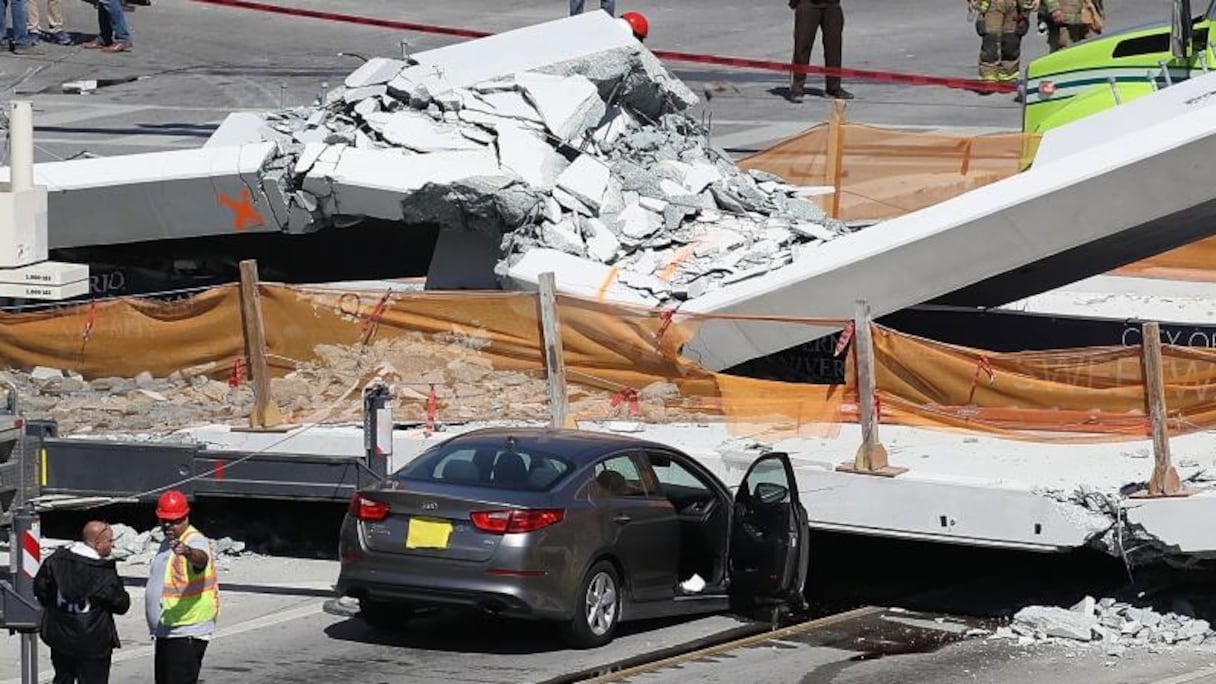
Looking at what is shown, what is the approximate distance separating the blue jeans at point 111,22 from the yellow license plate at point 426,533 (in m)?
21.1

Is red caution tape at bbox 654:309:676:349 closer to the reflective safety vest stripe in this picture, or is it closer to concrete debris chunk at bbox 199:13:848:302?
concrete debris chunk at bbox 199:13:848:302

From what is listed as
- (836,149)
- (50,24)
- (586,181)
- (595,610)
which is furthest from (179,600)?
(50,24)

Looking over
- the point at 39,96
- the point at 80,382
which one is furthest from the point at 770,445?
the point at 39,96

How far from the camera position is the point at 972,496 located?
47.1 feet

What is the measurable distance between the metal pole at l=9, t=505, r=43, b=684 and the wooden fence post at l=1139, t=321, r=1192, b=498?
6.64 meters

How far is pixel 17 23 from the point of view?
32.5m

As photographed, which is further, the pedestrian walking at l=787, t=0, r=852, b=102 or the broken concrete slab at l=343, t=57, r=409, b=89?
the pedestrian walking at l=787, t=0, r=852, b=102

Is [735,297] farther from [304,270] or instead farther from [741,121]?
[741,121]

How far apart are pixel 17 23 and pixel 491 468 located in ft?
68.4

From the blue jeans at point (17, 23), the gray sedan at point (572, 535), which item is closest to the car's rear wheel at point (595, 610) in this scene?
the gray sedan at point (572, 535)

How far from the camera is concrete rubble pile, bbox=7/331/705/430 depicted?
53.3 feet

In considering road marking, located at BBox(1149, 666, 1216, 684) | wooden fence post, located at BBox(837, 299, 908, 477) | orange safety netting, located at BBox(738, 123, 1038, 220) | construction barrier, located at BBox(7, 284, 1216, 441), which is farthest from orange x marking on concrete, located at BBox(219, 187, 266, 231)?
road marking, located at BBox(1149, 666, 1216, 684)

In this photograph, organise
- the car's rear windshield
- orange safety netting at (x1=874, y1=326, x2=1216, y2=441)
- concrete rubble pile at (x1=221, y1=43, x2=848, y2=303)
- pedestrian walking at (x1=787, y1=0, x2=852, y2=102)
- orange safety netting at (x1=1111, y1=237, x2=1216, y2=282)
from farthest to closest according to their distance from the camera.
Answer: pedestrian walking at (x1=787, y1=0, x2=852, y2=102)
orange safety netting at (x1=1111, y1=237, x2=1216, y2=282)
concrete rubble pile at (x1=221, y1=43, x2=848, y2=303)
orange safety netting at (x1=874, y1=326, x2=1216, y2=441)
the car's rear windshield

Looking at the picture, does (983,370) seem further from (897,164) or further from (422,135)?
(897,164)
